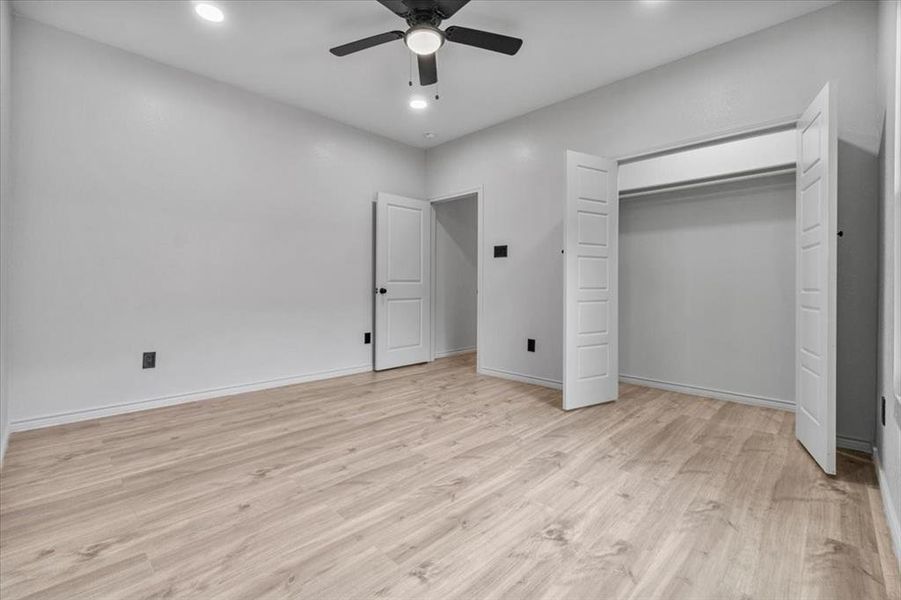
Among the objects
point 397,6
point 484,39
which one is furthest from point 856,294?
point 397,6

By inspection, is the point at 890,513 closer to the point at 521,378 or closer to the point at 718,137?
the point at 718,137

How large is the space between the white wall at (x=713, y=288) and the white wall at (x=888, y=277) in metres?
0.92

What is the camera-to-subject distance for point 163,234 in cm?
327

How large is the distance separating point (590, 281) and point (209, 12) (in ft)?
11.2

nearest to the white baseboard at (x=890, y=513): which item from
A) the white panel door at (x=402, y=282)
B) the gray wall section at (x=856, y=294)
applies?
the gray wall section at (x=856, y=294)

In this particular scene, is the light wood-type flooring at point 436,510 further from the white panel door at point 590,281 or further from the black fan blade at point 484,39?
the black fan blade at point 484,39

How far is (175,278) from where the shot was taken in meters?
3.33

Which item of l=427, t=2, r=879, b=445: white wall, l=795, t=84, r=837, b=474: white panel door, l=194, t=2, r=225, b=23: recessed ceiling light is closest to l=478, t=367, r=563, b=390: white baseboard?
l=427, t=2, r=879, b=445: white wall

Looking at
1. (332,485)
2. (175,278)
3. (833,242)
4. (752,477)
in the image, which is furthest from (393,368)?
(833,242)

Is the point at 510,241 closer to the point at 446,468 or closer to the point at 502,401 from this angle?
the point at 502,401

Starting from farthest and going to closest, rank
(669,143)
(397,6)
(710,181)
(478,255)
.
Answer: (478,255) → (710,181) → (669,143) → (397,6)

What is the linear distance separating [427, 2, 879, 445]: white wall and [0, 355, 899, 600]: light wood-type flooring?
1.08m

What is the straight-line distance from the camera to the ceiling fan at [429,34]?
222 centimetres

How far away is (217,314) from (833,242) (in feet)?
14.7
